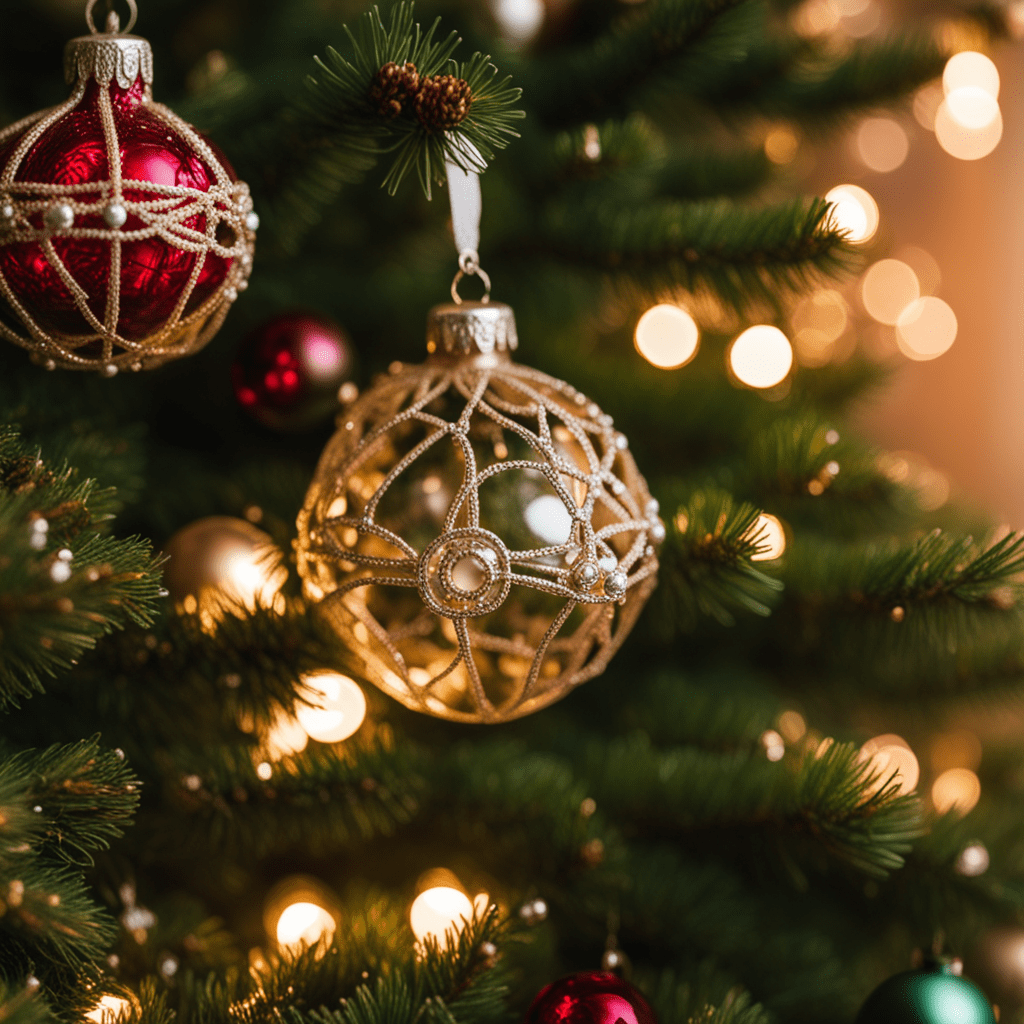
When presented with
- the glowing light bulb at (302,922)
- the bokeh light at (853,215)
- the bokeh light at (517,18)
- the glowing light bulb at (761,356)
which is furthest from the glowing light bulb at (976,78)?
the glowing light bulb at (302,922)

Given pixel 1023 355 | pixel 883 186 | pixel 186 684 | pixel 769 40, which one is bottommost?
pixel 186 684

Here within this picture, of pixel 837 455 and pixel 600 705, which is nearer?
pixel 837 455

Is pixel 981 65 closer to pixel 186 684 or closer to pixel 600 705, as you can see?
pixel 600 705

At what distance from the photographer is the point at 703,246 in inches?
26.7

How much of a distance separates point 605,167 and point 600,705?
19.8 inches

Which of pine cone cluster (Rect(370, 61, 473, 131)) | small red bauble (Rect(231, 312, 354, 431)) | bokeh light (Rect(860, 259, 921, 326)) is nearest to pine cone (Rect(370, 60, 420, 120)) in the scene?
pine cone cluster (Rect(370, 61, 473, 131))

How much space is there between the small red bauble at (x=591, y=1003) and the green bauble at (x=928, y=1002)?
18cm

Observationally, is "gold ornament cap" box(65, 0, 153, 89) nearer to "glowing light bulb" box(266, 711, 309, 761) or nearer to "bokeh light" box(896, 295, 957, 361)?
"glowing light bulb" box(266, 711, 309, 761)

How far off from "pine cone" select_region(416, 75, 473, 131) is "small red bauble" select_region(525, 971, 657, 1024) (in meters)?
0.53

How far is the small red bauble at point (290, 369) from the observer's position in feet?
2.22

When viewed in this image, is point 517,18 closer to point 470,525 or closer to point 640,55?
point 640,55

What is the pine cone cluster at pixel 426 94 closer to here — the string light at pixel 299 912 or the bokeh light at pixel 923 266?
the string light at pixel 299 912

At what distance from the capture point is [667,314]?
0.99 m

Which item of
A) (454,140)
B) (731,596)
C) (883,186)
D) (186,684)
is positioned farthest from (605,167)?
(883,186)
